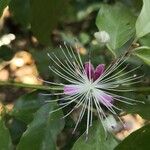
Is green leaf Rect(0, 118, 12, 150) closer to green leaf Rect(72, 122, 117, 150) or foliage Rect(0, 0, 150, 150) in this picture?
foliage Rect(0, 0, 150, 150)

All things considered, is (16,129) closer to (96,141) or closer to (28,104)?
(28,104)

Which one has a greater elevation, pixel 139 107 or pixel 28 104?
pixel 28 104

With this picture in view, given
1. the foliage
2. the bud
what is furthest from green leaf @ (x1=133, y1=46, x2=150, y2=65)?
the bud

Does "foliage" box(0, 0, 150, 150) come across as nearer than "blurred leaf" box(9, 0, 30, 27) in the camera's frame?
Yes

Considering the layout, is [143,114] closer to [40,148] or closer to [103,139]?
[103,139]

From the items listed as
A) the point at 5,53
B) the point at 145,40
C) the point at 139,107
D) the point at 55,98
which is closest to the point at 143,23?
the point at 145,40

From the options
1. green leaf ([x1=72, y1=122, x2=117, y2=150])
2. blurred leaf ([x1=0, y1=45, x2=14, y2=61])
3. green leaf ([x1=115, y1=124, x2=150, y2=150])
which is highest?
blurred leaf ([x1=0, y1=45, x2=14, y2=61])

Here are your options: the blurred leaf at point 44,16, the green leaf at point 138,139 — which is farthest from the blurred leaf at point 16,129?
the green leaf at point 138,139
